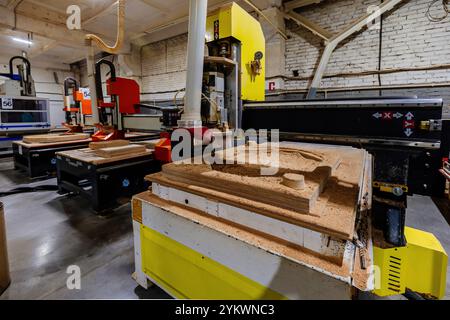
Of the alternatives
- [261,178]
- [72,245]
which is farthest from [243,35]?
[72,245]

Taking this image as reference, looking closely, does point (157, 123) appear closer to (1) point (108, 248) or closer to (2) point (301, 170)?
(1) point (108, 248)

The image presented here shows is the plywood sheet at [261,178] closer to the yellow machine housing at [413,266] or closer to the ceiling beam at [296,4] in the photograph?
the yellow machine housing at [413,266]

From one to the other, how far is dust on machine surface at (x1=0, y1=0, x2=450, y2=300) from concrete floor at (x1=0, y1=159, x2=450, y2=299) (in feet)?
0.16

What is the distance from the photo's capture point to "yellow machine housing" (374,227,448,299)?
917 millimetres

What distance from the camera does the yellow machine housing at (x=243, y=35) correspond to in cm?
220

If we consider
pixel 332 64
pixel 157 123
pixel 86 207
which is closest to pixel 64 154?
pixel 86 207

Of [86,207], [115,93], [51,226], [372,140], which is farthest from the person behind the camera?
[115,93]

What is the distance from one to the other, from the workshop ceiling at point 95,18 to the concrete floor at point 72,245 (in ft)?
13.5

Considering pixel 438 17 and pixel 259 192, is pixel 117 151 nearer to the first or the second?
pixel 259 192

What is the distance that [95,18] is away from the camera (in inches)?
212

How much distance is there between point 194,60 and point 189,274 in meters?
1.31

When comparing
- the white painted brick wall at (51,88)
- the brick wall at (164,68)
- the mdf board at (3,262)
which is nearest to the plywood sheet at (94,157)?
the mdf board at (3,262)

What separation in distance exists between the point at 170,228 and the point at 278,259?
58cm

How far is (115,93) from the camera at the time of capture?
3223 mm
